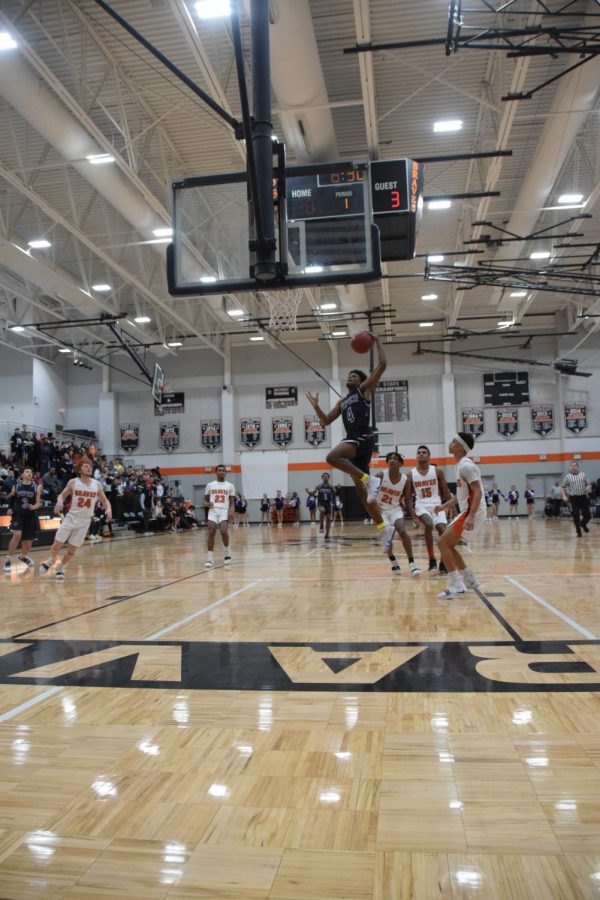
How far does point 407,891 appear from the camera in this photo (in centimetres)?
168

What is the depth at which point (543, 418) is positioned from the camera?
103ft

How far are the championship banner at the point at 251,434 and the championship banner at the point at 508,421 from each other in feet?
38.3

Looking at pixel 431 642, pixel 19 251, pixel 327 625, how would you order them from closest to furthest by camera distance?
pixel 431 642 < pixel 327 625 < pixel 19 251

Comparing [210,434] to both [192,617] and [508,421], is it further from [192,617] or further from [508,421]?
[192,617]

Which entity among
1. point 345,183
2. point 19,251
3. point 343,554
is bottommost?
point 343,554

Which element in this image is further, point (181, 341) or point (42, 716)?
point (181, 341)

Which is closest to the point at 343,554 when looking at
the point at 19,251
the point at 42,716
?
the point at 42,716

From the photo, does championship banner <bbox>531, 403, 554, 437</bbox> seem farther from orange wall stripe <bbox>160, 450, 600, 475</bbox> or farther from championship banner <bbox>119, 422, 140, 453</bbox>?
championship banner <bbox>119, 422, 140, 453</bbox>

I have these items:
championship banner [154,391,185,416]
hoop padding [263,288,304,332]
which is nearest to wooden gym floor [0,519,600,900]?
hoop padding [263,288,304,332]

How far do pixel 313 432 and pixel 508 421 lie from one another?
30.7ft

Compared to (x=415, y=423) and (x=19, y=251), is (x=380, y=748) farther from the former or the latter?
(x=415, y=423)

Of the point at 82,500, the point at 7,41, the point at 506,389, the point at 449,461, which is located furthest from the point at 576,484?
the point at 506,389

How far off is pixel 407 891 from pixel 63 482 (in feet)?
79.0

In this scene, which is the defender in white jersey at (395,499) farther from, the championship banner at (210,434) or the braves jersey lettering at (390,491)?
the championship banner at (210,434)
